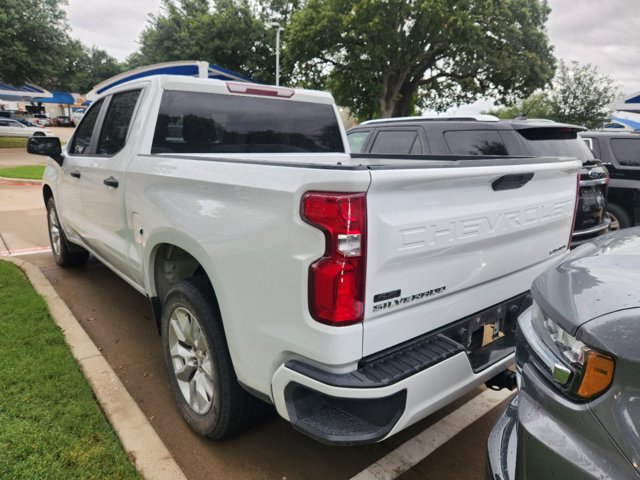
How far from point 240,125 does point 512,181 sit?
195 centimetres

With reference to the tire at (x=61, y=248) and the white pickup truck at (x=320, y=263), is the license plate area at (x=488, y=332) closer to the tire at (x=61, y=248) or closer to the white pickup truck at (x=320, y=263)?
the white pickup truck at (x=320, y=263)

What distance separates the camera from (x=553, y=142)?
17.5ft

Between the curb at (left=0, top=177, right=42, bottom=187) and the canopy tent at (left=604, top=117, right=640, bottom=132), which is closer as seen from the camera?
the curb at (left=0, top=177, right=42, bottom=187)

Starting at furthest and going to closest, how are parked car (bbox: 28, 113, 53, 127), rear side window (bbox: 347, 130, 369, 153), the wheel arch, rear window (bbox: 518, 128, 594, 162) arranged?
parked car (bbox: 28, 113, 53, 127) < rear side window (bbox: 347, 130, 369, 153) < rear window (bbox: 518, 128, 594, 162) < the wheel arch

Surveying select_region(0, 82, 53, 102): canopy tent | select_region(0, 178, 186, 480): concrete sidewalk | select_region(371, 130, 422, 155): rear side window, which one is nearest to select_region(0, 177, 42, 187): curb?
select_region(0, 178, 186, 480): concrete sidewalk

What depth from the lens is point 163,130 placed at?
308 cm

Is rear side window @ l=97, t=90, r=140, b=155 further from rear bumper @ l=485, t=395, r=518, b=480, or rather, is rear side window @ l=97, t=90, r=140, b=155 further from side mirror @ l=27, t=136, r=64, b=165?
rear bumper @ l=485, t=395, r=518, b=480

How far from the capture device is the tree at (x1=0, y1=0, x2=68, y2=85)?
69.6 ft

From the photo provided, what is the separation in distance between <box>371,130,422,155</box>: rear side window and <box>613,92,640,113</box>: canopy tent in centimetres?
2066

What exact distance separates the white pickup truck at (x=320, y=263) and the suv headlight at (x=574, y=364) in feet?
1.72

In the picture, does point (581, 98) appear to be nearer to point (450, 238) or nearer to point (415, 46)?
point (415, 46)

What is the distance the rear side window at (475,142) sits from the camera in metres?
5.22

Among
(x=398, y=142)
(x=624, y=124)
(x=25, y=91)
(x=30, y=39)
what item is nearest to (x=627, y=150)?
(x=398, y=142)

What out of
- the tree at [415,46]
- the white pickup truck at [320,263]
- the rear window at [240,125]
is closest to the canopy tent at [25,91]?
the tree at [415,46]
